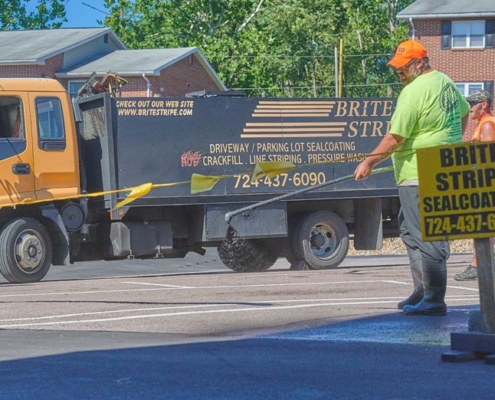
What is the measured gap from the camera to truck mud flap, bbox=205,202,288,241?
1734 cm

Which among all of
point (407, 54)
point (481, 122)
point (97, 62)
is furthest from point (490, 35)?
point (407, 54)

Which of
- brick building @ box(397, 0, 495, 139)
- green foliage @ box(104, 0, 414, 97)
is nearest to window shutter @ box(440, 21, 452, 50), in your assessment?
brick building @ box(397, 0, 495, 139)

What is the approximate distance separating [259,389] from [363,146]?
1220 centimetres

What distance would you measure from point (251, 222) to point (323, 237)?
1403 millimetres

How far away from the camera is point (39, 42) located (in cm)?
5459

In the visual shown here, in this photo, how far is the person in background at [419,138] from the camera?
935cm

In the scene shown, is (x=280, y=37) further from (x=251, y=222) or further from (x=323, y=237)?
(x=251, y=222)

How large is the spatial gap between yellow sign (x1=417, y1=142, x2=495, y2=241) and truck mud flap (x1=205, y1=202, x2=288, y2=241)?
9724 millimetres

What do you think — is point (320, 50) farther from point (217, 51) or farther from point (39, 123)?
point (39, 123)

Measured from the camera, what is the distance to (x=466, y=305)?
33.8 feet

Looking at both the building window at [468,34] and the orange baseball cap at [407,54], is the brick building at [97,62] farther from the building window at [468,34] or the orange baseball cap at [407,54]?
the orange baseball cap at [407,54]

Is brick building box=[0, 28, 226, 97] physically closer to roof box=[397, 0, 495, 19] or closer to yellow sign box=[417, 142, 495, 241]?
roof box=[397, 0, 495, 19]

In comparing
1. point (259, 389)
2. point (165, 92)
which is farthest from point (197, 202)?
point (165, 92)

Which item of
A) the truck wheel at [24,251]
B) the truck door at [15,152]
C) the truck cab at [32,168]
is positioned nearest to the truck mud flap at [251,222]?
the truck cab at [32,168]
